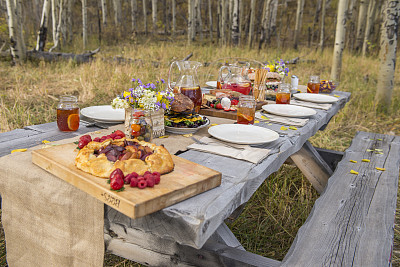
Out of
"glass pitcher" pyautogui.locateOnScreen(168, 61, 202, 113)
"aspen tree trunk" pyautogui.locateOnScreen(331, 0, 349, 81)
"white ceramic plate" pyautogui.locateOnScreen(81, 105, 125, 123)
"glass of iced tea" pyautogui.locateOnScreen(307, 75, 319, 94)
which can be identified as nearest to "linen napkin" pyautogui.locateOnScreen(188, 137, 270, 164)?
"glass pitcher" pyautogui.locateOnScreen(168, 61, 202, 113)

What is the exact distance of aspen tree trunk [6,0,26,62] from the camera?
727 cm

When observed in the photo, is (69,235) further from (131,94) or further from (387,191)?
(387,191)

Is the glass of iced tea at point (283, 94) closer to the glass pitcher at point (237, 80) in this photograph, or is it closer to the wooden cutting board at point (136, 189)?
the glass pitcher at point (237, 80)

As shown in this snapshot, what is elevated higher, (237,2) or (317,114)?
(237,2)

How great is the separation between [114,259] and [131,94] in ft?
3.84

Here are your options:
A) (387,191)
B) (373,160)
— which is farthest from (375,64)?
(387,191)

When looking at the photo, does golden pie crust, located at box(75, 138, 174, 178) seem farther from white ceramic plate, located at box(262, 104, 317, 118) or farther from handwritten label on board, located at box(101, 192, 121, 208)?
white ceramic plate, located at box(262, 104, 317, 118)

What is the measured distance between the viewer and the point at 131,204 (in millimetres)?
891

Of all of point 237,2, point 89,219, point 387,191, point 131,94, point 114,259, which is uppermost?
point 237,2

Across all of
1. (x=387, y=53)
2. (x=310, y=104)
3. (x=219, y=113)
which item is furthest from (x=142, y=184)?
(x=387, y=53)

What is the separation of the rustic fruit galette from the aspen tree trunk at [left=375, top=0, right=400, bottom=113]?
5.63 m

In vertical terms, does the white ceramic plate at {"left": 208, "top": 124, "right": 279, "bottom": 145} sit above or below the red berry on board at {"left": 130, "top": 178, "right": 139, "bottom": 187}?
below

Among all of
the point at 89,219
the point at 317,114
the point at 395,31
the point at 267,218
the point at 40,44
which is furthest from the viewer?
the point at 40,44

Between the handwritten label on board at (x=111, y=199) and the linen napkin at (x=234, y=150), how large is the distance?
2.04ft
